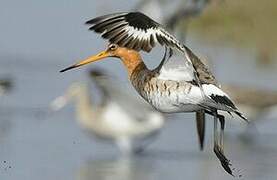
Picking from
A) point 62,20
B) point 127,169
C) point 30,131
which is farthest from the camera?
point 62,20

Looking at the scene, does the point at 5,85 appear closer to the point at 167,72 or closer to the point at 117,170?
Answer: the point at 117,170

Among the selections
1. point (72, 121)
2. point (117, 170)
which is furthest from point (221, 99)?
point (72, 121)

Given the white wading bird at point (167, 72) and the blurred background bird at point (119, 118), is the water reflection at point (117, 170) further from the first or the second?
the white wading bird at point (167, 72)

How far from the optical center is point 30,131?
12578mm

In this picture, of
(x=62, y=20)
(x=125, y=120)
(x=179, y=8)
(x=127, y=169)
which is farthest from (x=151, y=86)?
(x=62, y=20)

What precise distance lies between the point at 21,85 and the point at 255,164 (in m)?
5.00

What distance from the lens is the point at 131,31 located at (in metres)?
7.84

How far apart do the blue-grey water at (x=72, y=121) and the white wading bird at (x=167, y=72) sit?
2.15m

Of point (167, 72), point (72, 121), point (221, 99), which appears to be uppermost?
point (167, 72)

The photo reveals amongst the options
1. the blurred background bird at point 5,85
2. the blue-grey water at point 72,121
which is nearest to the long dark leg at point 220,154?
the blue-grey water at point 72,121

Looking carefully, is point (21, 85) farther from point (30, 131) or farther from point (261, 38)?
point (261, 38)

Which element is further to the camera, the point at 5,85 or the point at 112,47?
the point at 5,85

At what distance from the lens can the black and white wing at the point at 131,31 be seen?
7.72 meters

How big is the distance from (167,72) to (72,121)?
5.91m
